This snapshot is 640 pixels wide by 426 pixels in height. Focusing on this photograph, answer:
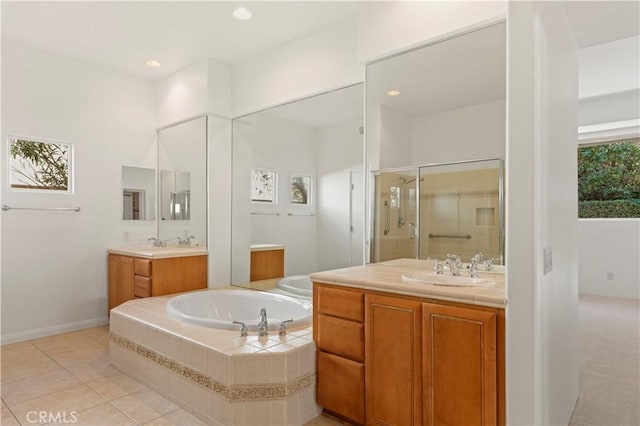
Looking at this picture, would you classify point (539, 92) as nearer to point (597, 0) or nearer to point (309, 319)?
point (597, 0)

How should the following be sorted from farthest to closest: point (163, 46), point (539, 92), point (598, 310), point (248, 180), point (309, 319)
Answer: point (598, 310) → point (248, 180) → point (163, 46) → point (309, 319) → point (539, 92)

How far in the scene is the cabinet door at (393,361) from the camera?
73.2 inches

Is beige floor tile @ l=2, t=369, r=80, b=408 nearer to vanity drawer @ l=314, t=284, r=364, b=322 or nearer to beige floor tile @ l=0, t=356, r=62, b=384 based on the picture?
beige floor tile @ l=0, t=356, r=62, b=384

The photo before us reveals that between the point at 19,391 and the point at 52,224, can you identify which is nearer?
the point at 19,391

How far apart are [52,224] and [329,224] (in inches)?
107

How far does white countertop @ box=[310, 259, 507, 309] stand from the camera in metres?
1.68

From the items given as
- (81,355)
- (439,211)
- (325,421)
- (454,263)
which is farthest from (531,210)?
(81,355)

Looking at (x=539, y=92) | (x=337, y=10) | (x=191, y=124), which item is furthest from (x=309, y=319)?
(x=191, y=124)

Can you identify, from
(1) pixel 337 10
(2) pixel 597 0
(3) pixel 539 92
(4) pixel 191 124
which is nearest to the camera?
(3) pixel 539 92

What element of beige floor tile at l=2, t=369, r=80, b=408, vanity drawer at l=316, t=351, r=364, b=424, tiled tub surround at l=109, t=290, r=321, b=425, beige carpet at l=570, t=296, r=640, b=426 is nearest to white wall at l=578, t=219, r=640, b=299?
beige carpet at l=570, t=296, r=640, b=426

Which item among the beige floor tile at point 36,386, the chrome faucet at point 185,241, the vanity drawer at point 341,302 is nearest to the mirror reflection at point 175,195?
the chrome faucet at point 185,241

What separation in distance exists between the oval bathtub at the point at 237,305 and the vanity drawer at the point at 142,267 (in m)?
0.43

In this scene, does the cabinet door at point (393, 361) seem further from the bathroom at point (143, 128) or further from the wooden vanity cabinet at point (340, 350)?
the bathroom at point (143, 128)

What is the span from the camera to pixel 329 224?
3.29 m
